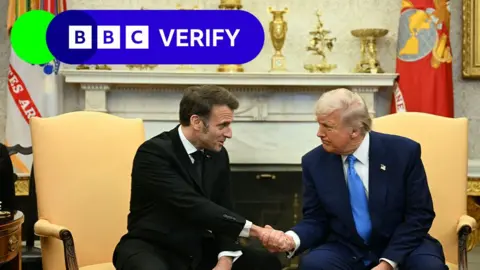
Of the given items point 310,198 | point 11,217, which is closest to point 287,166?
point 310,198

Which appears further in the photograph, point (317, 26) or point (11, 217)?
point (317, 26)

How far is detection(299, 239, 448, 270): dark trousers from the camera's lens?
2969 millimetres

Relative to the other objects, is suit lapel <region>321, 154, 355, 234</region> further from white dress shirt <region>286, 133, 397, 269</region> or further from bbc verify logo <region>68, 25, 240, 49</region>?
bbc verify logo <region>68, 25, 240, 49</region>

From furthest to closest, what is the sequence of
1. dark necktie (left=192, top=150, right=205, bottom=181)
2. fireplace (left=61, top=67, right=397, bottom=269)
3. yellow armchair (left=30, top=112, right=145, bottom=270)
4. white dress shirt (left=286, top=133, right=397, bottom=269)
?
fireplace (left=61, top=67, right=397, bottom=269), yellow armchair (left=30, top=112, right=145, bottom=270), dark necktie (left=192, top=150, right=205, bottom=181), white dress shirt (left=286, top=133, right=397, bottom=269)

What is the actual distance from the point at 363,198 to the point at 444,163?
681 millimetres

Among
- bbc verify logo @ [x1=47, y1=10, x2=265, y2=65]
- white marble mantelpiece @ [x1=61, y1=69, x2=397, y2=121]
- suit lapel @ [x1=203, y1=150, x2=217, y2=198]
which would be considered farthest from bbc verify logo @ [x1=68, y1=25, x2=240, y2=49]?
suit lapel @ [x1=203, y1=150, x2=217, y2=198]

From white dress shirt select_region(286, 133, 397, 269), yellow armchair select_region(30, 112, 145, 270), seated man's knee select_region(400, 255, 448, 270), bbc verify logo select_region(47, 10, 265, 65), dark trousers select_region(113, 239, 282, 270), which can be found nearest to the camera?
seated man's knee select_region(400, 255, 448, 270)

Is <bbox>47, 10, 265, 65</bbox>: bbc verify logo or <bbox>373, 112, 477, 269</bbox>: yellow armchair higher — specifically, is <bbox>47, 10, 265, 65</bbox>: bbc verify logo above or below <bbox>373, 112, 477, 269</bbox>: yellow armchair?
above

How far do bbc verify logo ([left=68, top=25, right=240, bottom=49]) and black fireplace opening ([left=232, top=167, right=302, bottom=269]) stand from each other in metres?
1.06

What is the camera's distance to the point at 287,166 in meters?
5.83

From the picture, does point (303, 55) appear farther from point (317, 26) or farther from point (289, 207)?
point (289, 207)

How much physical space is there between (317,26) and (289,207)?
1.41 m

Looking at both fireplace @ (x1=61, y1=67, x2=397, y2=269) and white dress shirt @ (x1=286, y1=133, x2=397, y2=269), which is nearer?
white dress shirt @ (x1=286, y1=133, x2=397, y2=269)

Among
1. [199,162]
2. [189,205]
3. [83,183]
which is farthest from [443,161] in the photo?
[83,183]
